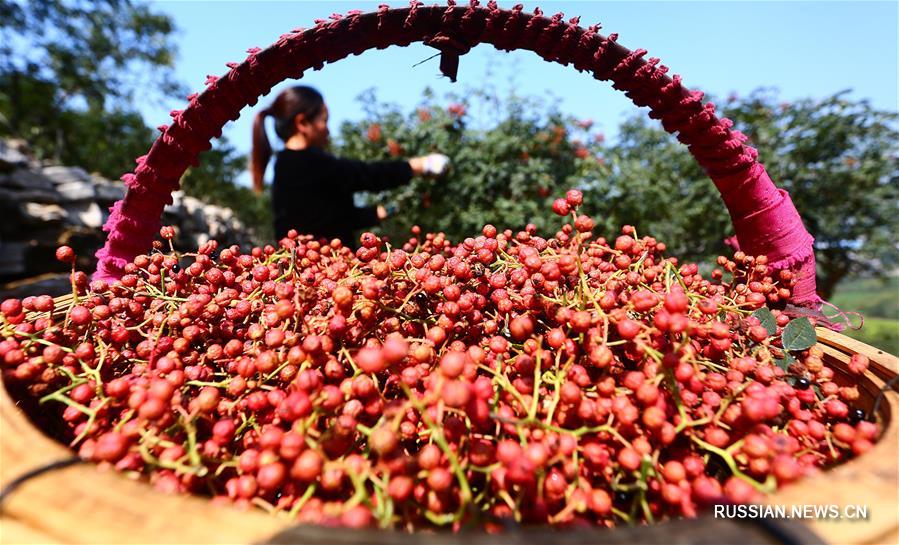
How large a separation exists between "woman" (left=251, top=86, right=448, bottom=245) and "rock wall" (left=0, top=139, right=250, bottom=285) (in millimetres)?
2530

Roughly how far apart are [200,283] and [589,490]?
35.4 inches

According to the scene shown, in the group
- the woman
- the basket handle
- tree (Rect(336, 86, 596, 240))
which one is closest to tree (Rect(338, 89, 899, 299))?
tree (Rect(336, 86, 596, 240))

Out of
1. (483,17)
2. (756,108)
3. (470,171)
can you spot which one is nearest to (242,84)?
(483,17)

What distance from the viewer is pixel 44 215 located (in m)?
4.41

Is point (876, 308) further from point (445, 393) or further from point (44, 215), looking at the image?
point (44, 215)

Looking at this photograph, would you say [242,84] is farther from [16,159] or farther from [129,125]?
[129,125]

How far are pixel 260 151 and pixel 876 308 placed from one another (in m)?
29.5

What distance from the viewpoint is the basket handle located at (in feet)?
3.01

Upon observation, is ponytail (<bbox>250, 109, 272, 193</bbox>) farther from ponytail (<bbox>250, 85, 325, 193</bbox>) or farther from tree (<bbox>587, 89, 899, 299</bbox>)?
Result: tree (<bbox>587, 89, 899, 299</bbox>)

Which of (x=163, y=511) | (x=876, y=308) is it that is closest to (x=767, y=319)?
(x=163, y=511)

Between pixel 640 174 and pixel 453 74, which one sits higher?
pixel 640 174

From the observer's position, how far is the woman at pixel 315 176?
2.63 metres

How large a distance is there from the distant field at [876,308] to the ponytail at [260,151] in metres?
5.94

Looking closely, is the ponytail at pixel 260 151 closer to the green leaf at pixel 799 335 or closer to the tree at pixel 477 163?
the tree at pixel 477 163
